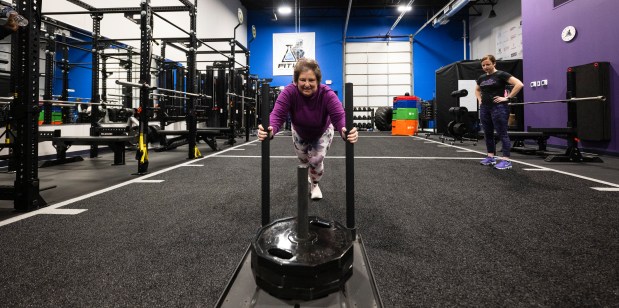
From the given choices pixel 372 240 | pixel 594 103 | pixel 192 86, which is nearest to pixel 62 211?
pixel 372 240

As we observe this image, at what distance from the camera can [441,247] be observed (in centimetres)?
135

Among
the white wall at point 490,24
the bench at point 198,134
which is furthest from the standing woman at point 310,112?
the white wall at point 490,24

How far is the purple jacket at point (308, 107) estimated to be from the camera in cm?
183

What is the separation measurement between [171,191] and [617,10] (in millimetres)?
6044

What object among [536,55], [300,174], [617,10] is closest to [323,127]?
[300,174]

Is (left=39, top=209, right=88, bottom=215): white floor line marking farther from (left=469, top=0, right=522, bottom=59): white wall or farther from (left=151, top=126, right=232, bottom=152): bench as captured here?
(left=469, top=0, right=522, bottom=59): white wall

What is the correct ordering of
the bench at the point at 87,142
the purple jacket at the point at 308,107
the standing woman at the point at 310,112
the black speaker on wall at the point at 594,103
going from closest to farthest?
the standing woman at the point at 310,112 → the purple jacket at the point at 308,107 → the bench at the point at 87,142 → the black speaker on wall at the point at 594,103

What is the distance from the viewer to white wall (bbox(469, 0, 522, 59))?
10.4 m

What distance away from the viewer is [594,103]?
452cm

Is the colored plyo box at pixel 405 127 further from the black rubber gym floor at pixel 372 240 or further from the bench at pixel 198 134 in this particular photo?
the black rubber gym floor at pixel 372 240

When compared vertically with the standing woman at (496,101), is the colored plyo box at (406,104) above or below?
above

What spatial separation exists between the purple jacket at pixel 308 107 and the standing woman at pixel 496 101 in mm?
2445


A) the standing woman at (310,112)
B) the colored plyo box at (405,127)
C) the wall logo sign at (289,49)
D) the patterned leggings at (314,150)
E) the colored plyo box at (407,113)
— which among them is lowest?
the patterned leggings at (314,150)

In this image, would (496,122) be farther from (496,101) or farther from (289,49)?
(289,49)
